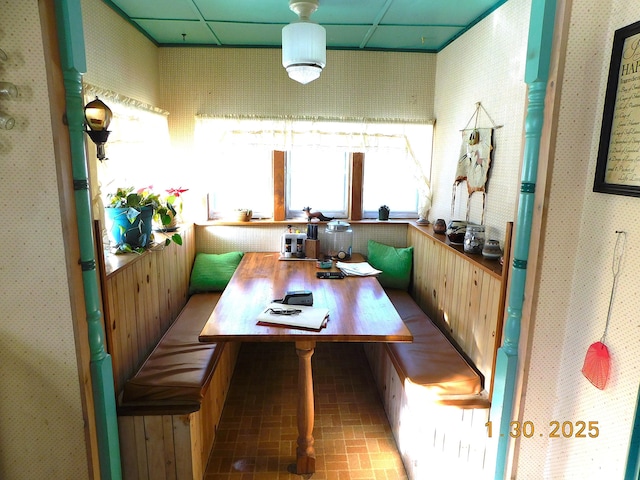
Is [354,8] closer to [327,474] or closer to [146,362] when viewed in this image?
[146,362]

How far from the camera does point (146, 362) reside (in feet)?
6.86

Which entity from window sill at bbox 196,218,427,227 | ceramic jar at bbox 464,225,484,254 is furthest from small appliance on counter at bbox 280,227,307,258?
ceramic jar at bbox 464,225,484,254

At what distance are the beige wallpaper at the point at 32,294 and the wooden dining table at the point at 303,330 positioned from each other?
1.91 ft

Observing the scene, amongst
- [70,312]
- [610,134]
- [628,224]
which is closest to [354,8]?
[610,134]

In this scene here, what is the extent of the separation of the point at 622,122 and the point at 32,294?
6.40ft

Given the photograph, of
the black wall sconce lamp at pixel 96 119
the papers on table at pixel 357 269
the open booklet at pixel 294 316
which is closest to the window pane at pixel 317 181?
the papers on table at pixel 357 269

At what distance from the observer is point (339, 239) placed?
3594mm

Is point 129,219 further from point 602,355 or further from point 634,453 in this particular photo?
point 634,453

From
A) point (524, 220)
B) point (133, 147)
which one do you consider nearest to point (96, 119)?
point (133, 147)

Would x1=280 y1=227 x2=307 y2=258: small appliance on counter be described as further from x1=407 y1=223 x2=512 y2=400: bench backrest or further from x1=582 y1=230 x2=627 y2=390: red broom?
x1=582 y1=230 x2=627 y2=390: red broom

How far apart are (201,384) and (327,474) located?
82 centimetres

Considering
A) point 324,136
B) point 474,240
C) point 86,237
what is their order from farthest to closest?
1. point 324,136
2. point 474,240
3. point 86,237

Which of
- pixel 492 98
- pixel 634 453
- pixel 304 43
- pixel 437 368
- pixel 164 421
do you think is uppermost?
pixel 304 43

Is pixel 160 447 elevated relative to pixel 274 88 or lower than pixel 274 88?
lower
